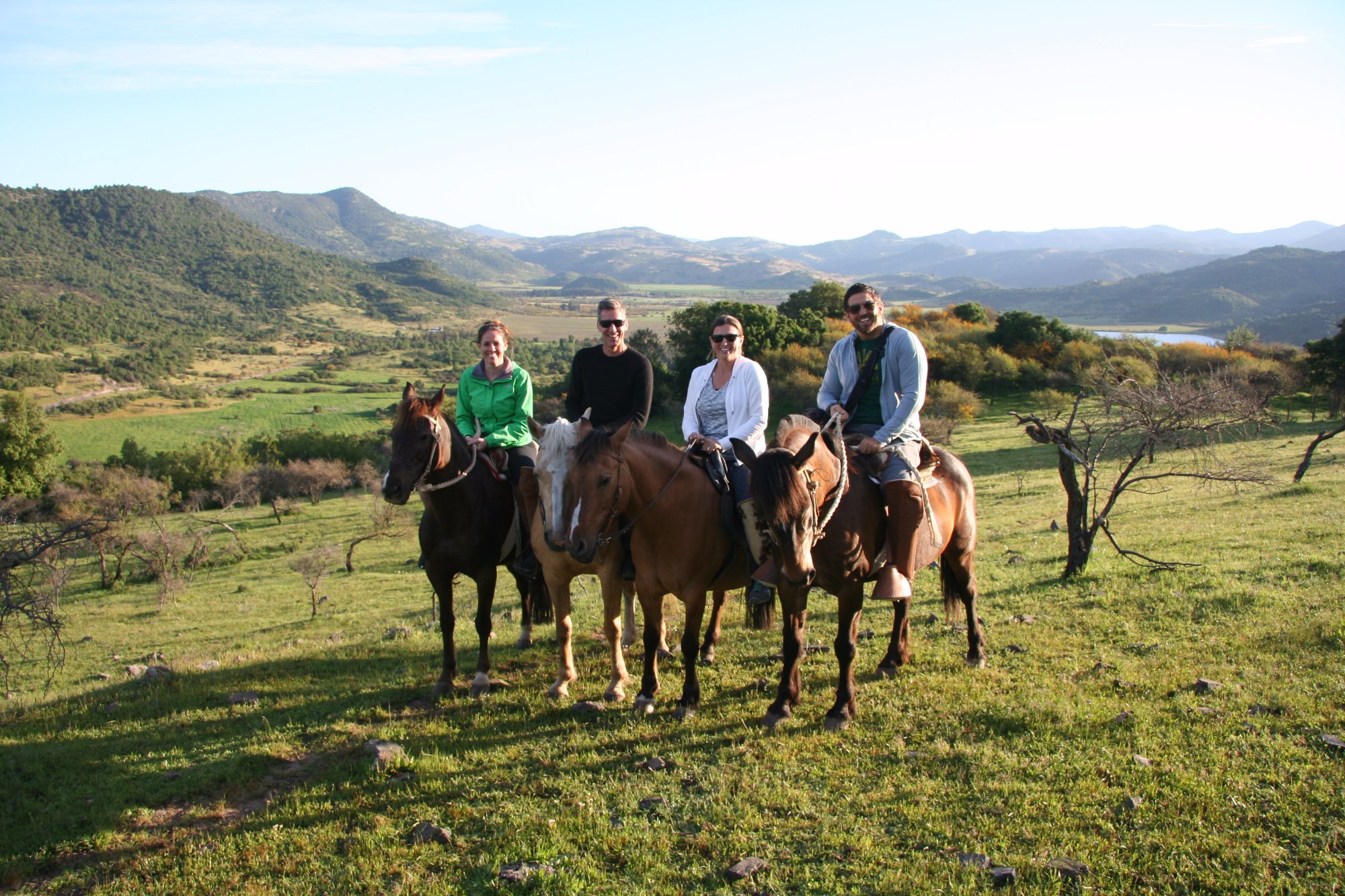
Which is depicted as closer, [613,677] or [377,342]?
[613,677]

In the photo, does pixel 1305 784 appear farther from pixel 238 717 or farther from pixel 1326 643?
pixel 238 717

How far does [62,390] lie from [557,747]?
12555cm

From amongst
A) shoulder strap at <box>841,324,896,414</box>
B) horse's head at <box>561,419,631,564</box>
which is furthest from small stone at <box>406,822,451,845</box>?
shoulder strap at <box>841,324,896,414</box>

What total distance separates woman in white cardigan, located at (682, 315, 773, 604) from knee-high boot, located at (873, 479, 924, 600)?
43.5 inches

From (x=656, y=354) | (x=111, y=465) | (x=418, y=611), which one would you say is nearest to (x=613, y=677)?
(x=418, y=611)

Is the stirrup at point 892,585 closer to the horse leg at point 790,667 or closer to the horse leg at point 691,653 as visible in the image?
the horse leg at point 790,667

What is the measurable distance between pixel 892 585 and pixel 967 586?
2.09 meters

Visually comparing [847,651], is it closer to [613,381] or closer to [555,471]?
[555,471]

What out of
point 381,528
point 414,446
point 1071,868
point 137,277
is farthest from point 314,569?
point 137,277

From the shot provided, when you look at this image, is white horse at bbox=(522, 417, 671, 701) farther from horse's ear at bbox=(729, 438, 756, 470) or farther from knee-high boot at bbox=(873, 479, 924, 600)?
knee-high boot at bbox=(873, 479, 924, 600)

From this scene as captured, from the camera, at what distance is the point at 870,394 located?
6.77 meters

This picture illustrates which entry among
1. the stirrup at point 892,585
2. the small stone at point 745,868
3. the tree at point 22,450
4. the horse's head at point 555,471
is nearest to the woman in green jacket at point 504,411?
the horse's head at point 555,471

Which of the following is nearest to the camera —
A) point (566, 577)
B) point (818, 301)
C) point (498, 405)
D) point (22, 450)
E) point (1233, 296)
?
point (566, 577)

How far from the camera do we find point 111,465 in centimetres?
6412
